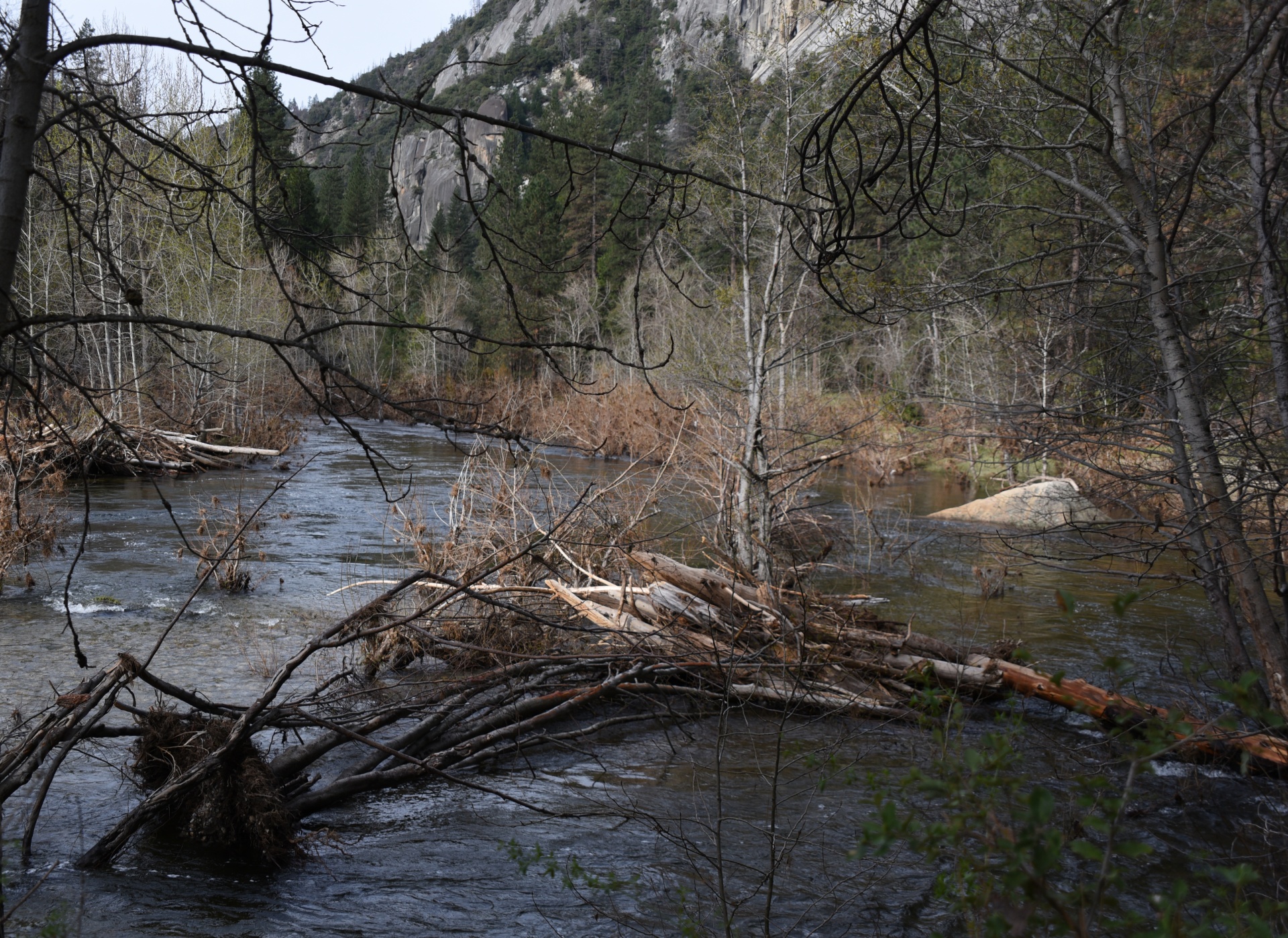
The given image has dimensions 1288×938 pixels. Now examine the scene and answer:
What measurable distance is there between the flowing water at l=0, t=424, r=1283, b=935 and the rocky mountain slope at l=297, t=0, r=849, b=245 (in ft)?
4.61

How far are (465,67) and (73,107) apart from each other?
936 millimetres

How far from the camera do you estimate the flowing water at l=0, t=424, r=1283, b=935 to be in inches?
170

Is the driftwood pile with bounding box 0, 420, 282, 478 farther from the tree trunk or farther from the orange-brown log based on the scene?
the tree trunk

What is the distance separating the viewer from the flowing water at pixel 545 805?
4.31m

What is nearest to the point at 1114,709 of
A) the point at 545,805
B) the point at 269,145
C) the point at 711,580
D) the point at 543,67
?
the point at 711,580

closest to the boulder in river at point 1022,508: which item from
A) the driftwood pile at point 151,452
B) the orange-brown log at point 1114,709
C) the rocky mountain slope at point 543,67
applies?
the rocky mountain slope at point 543,67

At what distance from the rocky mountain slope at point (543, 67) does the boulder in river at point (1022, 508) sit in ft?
28.9

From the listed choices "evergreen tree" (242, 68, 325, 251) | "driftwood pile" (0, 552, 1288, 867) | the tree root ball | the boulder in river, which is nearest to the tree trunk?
"evergreen tree" (242, 68, 325, 251)

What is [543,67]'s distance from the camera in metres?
64.7

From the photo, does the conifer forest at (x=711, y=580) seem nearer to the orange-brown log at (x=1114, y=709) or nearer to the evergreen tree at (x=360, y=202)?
the orange-brown log at (x=1114, y=709)

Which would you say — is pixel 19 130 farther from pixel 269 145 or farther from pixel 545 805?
pixel 545 805

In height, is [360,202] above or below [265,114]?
above

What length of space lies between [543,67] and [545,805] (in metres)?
66.4

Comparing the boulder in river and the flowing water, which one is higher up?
the boulder in river
